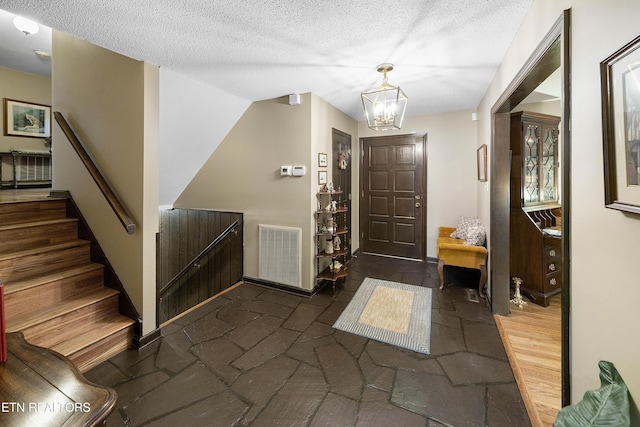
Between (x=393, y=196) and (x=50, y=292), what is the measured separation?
444 centimetres

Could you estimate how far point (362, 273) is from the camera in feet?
13.5

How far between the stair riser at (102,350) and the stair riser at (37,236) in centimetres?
115

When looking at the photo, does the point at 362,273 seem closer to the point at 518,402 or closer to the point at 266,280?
the point at 266,280

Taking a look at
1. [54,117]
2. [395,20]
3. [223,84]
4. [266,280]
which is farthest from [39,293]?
[395,20]

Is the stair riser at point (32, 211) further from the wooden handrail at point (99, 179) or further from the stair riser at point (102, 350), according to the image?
the stair riser at point (102, 350)

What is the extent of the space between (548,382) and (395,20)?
105 inches

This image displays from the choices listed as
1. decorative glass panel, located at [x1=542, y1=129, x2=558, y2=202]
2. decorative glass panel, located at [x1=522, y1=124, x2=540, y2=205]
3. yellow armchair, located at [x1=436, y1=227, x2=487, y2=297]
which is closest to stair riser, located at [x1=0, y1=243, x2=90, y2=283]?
yellow armchair, located at [x1=436, y1=227, x2=487, y2=297]

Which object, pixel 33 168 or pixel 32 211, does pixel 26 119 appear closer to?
pixel 33 168

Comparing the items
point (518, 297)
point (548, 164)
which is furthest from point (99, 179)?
point (548, 164)

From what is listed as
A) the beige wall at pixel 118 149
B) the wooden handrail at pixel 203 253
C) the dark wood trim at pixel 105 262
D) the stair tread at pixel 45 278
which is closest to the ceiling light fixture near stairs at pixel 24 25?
the beige wall at pixel 118 149

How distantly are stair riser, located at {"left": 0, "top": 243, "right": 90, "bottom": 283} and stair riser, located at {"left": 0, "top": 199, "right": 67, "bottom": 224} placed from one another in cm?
52

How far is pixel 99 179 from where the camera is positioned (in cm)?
242

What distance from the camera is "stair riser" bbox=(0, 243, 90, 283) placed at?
7.11 feet

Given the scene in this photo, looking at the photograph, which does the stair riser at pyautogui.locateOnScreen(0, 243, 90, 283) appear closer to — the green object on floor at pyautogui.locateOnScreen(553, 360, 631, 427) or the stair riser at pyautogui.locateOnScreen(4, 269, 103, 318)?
the stair riser at pyautogui.locateOnScreen(4, 269, 103, 318)
